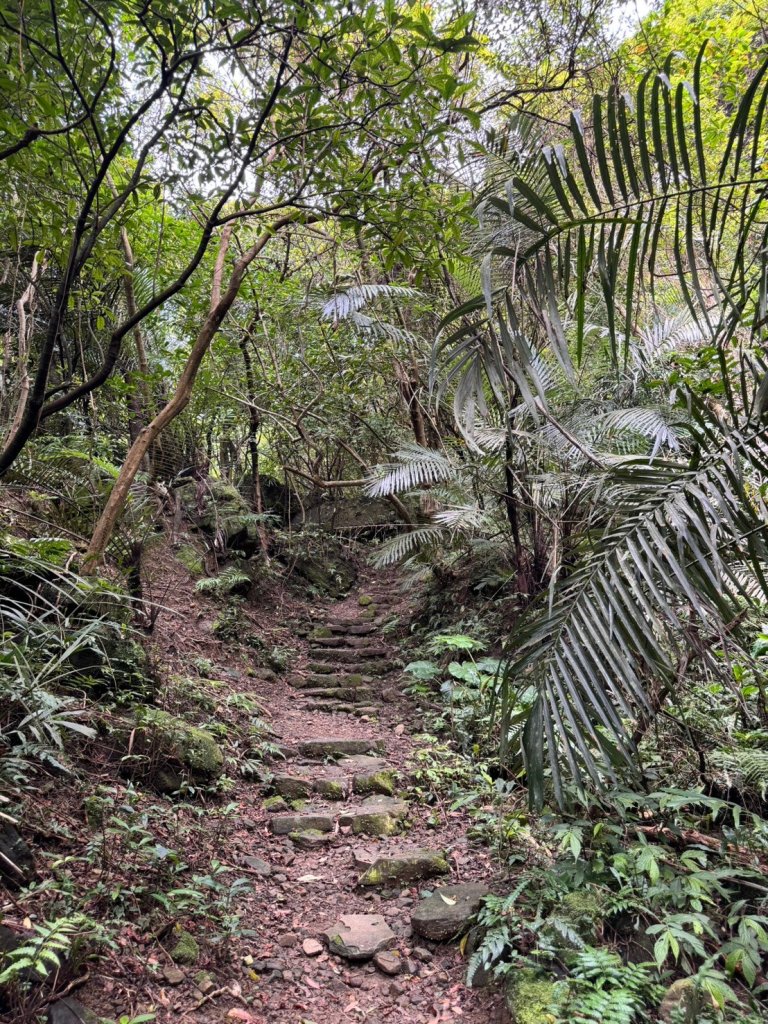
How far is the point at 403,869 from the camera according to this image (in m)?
2.73

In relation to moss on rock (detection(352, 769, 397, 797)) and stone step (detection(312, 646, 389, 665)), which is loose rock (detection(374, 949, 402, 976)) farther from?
stone step (detection(312, 646, 389, 665))

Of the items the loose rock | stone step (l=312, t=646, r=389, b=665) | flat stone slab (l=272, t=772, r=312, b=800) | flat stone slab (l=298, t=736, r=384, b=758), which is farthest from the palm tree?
stone step (l=312, t=646, r=389, b=665)

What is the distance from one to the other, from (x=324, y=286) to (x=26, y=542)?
13.7 ft

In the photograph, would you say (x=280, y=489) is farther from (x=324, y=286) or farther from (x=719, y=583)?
(x=719, y=583)

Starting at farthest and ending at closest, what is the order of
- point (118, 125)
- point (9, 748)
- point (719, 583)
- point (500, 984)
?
point (118, 125) → point (9, 748) → point (500, 984) → point (719, 583)

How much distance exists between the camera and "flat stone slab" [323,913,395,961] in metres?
2.29

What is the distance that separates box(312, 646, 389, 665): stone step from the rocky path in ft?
5.47

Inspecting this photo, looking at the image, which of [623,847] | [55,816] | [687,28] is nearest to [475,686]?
[623,847]

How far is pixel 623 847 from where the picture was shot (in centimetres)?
235

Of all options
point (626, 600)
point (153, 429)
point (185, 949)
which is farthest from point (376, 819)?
point (153, 429)

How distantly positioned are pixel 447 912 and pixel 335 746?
187cm

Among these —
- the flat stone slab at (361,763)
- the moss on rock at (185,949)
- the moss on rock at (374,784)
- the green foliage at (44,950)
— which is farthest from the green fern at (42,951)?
the flat stone slab at (361,763)

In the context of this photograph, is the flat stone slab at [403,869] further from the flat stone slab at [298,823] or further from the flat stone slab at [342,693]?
the flat stone slab at [342,693]

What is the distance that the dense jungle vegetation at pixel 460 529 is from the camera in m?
1.72
